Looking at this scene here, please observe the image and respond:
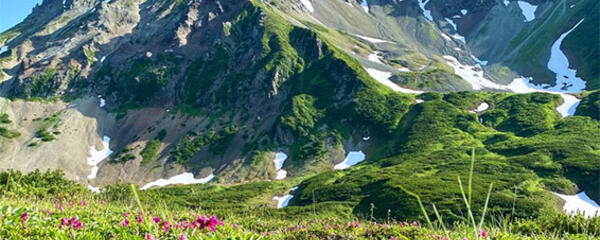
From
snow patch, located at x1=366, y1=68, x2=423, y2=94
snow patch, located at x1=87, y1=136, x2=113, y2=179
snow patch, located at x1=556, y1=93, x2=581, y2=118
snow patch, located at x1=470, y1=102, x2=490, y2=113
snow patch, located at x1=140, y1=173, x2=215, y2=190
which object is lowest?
snow patch, located at x1=556, y1=93, x2=581, y2=118

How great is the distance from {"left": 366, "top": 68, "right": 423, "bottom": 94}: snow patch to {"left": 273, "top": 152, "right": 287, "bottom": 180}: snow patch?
190ft

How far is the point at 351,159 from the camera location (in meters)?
136

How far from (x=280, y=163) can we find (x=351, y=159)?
2412cm

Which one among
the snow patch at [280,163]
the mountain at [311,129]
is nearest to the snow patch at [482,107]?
the mountain at [311,129]

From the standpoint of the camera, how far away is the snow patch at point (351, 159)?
13275 cm

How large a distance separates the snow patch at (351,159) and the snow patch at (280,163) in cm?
1699

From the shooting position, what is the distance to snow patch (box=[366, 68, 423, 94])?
173 m

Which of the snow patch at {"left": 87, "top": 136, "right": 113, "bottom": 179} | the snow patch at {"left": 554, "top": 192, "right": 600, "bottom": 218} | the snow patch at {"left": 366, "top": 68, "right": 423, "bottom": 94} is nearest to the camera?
the snow patch at {"left": 554, "top": 192, "right": 600, "bottom": 218}

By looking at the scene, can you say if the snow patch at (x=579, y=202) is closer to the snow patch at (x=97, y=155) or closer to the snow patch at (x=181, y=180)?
the snow patch at (x=181, y=180)

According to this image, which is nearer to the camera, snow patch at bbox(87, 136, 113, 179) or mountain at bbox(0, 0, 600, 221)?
mountain at bbox(0, 0, 600, 221)

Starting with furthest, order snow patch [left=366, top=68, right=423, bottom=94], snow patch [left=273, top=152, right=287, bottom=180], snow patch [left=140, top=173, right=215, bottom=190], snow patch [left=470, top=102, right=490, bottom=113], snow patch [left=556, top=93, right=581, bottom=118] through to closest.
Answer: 1. snow patch [left=366, top=68, right=423, bottom=94]
2. snow patch [left=470, top=102, right=490, bottom=113]
3. snow patch [left=140, top=173, right=215, bottom=190]
4. snow patch [left=556, top=93, right=581, bottom=118]
5. snow patch [left=273, top=152, right=287, bottom=180]

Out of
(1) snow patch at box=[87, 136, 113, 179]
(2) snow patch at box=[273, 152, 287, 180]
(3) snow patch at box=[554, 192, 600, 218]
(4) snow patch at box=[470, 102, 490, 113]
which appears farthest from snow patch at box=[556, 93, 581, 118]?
(1) snow patch at box=[87, 136, 113, 179]

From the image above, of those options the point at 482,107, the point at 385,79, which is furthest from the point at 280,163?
the point at 482,107

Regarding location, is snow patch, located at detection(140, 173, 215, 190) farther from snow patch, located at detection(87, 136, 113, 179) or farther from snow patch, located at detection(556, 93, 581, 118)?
snow patch, located at detection(556, 93, 581, 118)
